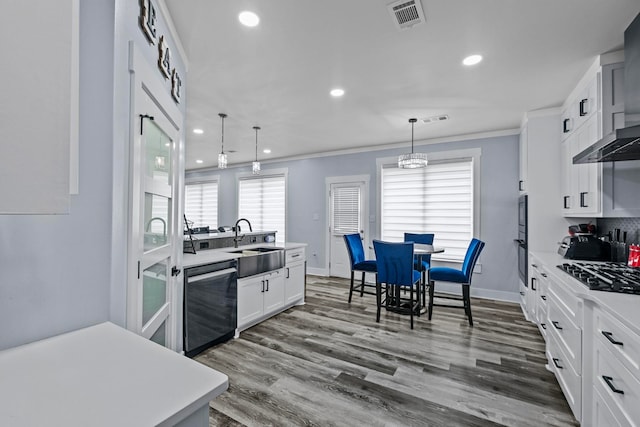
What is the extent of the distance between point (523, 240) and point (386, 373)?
2711 millimetres

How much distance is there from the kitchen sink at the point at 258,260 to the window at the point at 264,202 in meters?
2.97

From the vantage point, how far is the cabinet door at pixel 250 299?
311 centimetres

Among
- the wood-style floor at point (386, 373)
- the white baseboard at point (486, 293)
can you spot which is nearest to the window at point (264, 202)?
the wood-style floor at point (386, 373)

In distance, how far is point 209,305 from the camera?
271cm

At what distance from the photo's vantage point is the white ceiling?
192 cm

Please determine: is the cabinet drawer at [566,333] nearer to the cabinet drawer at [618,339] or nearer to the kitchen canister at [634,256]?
the cabinet drawer at [618,339]

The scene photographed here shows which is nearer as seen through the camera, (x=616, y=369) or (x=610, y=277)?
(x=616, y=369)

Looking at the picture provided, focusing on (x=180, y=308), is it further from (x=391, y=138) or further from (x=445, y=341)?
(x=391, y=138)

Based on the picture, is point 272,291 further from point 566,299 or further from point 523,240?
point 523,240

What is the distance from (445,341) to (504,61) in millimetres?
2670

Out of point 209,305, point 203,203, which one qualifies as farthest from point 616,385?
point 203,203

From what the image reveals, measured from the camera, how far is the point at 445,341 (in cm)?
301

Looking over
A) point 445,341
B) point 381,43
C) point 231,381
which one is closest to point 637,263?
point 445,341

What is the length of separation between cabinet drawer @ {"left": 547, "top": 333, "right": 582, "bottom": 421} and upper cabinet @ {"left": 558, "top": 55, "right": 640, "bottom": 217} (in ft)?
3.87
